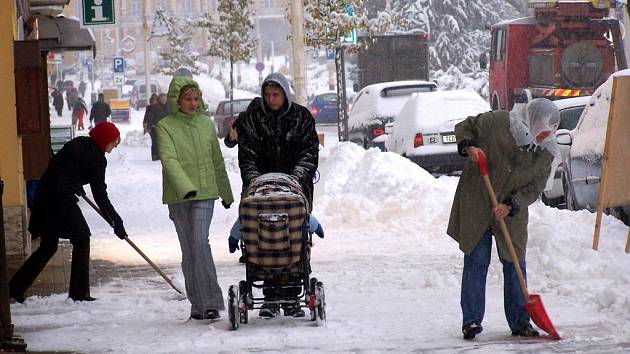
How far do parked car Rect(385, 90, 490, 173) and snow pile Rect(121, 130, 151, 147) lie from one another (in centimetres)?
2068

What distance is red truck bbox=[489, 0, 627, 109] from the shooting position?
1177 inches

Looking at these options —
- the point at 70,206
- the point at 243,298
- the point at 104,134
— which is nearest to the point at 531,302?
the point at 243,298

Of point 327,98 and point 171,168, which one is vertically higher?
point 171,168

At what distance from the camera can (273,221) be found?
8.44 meters

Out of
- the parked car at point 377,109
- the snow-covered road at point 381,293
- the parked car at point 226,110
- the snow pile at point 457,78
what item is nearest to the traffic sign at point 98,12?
the snow-covered road at point 381,293

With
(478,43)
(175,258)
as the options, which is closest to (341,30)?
(175,258)

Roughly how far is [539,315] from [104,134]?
4021mm

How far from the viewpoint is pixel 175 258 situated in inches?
535

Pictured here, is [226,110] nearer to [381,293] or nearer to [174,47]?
[174,47]

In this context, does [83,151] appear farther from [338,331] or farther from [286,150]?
[338,331]

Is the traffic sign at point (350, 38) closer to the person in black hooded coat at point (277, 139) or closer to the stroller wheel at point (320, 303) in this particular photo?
the person in black hooded coat at point (277, 139)

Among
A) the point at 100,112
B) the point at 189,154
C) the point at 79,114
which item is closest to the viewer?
the point at 189,154

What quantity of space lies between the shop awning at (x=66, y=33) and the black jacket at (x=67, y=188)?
8944 millimetres

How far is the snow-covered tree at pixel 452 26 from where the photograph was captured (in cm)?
6072
